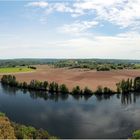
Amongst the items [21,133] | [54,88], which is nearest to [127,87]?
[54,88]

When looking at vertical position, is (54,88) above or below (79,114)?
above

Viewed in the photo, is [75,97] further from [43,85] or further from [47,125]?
[47,125]

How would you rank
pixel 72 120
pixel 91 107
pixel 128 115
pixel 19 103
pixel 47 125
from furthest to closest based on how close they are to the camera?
pixel 19 103
pixel 91 107
pixel 128 115
pixel 72 120
pixel 47 125

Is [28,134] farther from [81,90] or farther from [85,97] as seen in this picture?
[81,90]

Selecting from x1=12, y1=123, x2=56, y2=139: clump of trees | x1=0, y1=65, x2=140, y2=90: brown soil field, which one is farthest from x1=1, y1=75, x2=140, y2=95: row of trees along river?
x1=12, y1=123, x2=56, y2=139: clump of trees

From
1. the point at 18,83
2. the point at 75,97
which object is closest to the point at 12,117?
the point at 75,97

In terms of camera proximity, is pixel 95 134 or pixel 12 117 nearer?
pixel 95 134

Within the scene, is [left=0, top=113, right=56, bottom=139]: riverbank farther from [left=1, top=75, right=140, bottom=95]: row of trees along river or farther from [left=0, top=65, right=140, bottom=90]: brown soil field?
[left=0, top=65, right=140, bottom=90]: brown soil field

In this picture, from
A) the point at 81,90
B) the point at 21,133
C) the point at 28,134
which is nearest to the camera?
the point at 21,133
